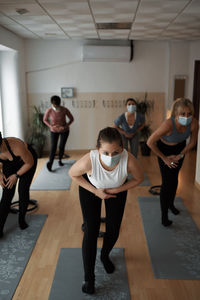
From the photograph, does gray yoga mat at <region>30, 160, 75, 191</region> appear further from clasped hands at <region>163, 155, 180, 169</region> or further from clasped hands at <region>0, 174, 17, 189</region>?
clasped hands at <region>163, 155, 180, 169</region>

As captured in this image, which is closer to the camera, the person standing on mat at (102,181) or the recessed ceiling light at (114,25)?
the person standing on mat at (102,181)

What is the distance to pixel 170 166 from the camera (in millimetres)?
2742

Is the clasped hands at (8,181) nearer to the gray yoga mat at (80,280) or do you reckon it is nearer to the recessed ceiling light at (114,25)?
the gray yoga mat at (80,280)

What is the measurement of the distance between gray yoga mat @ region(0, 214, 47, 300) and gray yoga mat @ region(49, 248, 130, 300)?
0.31m

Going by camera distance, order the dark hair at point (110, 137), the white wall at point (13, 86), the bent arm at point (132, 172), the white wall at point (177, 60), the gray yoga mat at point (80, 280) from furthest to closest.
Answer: the white wall at point (177, 60), the white wall at point (13, 86), the gray yoga mat at point (80, 280), the bent arm at point (132, 172), the dark hair at point (110, 137)

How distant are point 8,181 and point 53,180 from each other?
196 centimetres

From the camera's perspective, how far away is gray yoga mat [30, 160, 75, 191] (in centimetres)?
423

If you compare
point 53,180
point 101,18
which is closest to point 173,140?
point 101,18

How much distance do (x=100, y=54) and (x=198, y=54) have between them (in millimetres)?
2070

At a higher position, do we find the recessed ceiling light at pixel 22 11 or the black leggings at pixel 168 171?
the recessed ceiling light at pixel 22 11

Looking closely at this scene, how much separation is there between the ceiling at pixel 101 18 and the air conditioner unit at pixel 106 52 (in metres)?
0.45

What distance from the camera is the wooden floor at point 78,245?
81.4 inches

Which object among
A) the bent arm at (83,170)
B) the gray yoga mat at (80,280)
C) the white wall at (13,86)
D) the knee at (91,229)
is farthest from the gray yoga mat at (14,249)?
the white wall at (13,86)

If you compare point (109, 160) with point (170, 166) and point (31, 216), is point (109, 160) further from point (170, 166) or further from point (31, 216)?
point (31, 216)
